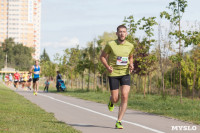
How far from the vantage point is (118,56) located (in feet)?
27.6

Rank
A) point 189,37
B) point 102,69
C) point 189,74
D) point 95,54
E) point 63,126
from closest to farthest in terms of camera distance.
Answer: point 63,126 < point 189,37 < point 189,74 < point 102,69 < point 95,54

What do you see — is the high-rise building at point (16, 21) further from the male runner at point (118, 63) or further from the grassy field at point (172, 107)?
the male runner at point (118, 63)

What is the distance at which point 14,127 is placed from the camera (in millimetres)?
8297

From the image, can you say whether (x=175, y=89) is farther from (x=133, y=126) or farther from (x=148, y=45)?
(x=133, y=126)

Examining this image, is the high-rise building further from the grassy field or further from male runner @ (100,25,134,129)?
male runner @ (100,25,134,129)

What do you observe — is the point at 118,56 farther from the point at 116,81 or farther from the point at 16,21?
the point at 16,21

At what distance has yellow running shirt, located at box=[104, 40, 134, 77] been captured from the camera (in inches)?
332

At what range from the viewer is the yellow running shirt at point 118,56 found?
8422 millimetres

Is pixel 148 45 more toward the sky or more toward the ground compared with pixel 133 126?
more toward the sky

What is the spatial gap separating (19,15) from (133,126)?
185 metres

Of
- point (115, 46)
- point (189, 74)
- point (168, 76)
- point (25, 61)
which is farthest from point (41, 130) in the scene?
point (25, 61)

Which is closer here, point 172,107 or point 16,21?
point 172,107

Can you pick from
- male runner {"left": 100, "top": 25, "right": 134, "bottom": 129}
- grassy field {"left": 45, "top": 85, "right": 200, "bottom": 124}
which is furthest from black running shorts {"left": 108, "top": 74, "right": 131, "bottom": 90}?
grassy field {"left": 45, "top": 85, "right": 200, "bottom": 124}

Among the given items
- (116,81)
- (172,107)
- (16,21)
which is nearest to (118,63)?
(116,81)
